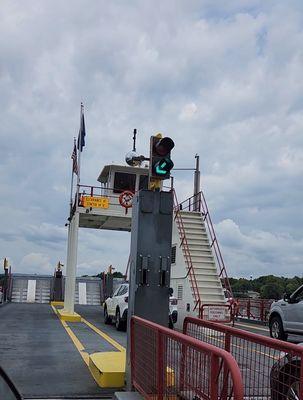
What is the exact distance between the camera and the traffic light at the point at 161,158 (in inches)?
296

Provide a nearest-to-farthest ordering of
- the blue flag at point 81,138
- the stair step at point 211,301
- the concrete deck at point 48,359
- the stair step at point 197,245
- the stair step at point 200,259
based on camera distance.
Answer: the concrete deck at point 48,359, the stair step at point 211,301, the stair step at point 200,259, the blue flag at point 81,138, the stair step at point 197,245

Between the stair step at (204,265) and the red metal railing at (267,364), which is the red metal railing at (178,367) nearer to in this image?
the red metal railing at (267,364)

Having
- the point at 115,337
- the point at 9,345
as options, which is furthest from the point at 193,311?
the point at 9,345

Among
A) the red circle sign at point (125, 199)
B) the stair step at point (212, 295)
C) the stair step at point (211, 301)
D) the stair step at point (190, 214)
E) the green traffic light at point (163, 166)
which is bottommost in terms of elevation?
the stair step at point (211, 301)

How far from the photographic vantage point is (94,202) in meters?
22.5

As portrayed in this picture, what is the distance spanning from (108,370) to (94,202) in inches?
593

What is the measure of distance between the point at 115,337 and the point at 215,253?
8147 mm

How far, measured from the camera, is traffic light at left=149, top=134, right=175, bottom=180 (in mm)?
7527

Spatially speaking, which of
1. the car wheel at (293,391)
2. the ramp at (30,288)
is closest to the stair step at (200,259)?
the ramp at (30,288)

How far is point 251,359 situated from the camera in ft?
16.6

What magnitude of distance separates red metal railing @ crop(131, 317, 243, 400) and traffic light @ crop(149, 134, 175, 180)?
2075 millimetres

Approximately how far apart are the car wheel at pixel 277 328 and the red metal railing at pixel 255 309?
7.17 m

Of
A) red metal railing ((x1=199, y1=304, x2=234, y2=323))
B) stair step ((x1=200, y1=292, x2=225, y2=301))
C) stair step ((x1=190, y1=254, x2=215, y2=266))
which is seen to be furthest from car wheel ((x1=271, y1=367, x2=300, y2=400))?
stair step ((x1=190, y1=254, x2=215, y2=266))

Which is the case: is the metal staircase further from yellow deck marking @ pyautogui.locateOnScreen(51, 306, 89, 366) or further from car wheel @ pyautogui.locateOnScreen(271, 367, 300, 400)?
car wheel @ pyautogui.locateOnScreen(271, 367, 300, 400)
